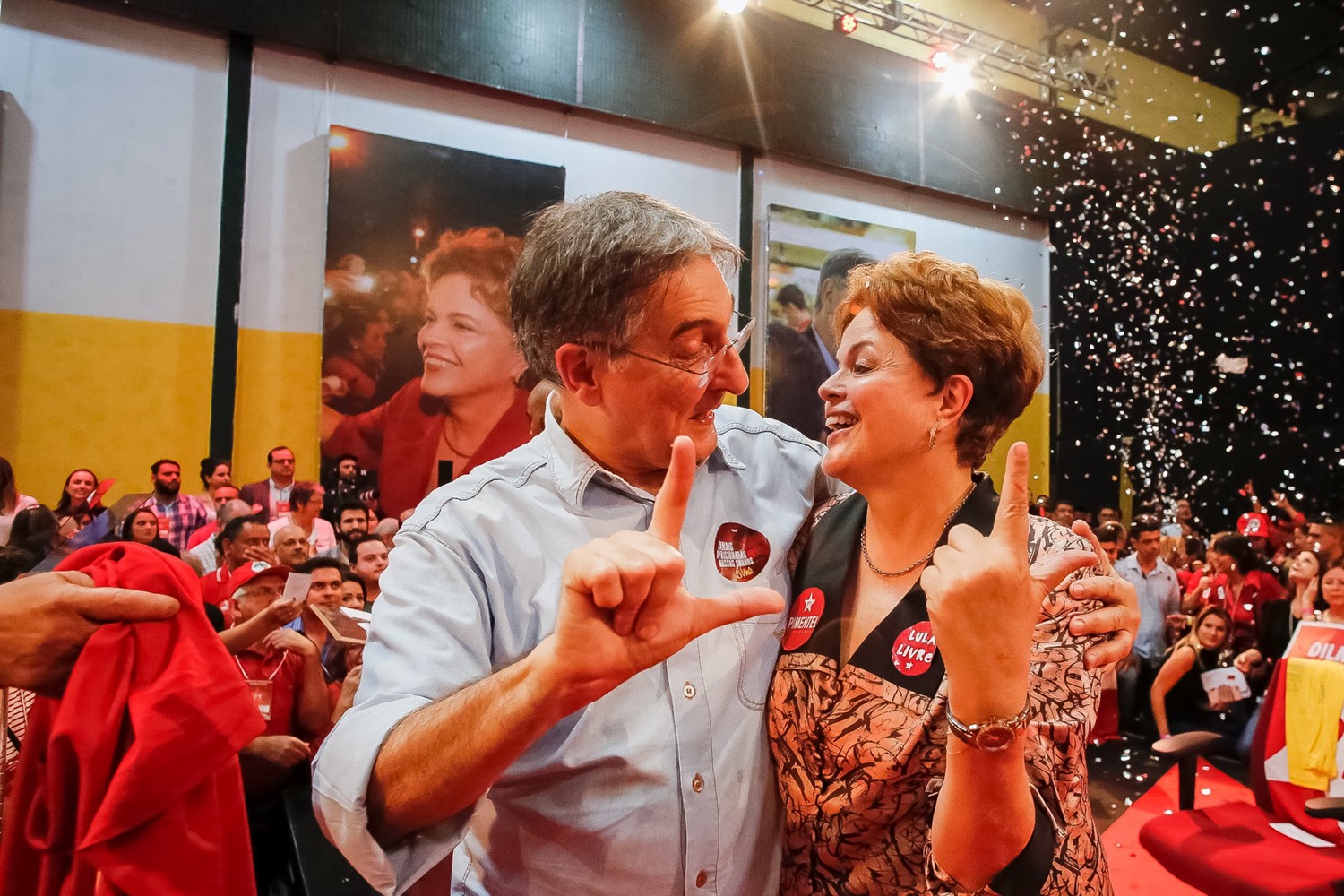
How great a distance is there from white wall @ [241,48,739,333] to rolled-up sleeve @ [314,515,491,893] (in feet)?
14.2

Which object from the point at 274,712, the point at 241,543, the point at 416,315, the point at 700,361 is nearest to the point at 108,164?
the point at 416,315

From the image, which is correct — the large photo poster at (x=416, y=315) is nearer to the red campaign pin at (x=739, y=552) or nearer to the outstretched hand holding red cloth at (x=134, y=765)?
the outstretched hand holding red cloth at (x=134, y=765)

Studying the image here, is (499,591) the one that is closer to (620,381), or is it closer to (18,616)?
(620,381)

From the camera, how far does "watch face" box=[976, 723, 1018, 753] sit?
839 millimetres

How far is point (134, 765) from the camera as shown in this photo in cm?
136

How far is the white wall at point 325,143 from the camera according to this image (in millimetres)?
5590

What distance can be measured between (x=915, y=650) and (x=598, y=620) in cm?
51

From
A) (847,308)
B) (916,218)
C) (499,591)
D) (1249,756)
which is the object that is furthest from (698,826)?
(916,218)

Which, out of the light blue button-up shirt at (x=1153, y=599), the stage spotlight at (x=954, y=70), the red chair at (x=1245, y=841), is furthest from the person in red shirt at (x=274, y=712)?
the light blue button-up shirt at (x=1153, y=599)

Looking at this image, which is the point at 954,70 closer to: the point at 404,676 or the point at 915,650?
the point at 915,650

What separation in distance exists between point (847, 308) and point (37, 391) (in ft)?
17.6

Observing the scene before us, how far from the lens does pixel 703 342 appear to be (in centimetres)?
131

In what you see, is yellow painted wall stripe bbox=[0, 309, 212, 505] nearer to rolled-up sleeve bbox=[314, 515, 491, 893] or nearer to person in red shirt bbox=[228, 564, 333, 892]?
person in red shirt bbox=[228, 564, 333, 892]

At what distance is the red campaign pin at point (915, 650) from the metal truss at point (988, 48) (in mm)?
2497
